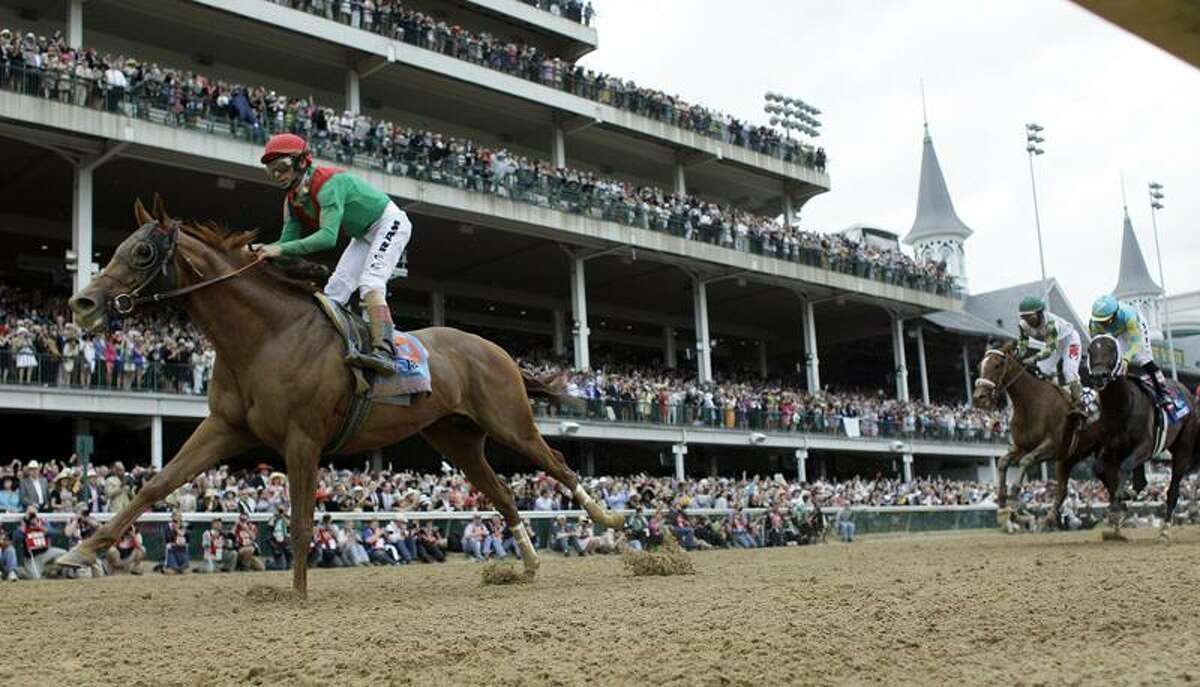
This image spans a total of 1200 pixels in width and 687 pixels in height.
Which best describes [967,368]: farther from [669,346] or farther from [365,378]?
[365,378]

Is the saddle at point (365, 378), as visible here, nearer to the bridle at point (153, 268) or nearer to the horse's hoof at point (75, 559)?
the bridle at point (153, 268)

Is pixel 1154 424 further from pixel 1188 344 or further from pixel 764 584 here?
pixel 1188 344

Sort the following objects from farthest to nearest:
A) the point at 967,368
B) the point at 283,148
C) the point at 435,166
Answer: the point at 967,368 < the point at 435,166 < the point at 283,148

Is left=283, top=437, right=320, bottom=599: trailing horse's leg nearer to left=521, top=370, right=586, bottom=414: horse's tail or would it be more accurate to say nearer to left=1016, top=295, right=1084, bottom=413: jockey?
left=521, top=370, right=586, bottom=414: horse's tail

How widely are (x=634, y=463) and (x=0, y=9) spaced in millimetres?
23642

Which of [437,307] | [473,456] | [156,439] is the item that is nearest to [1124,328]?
A: [473,456]

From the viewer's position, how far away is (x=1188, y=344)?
259 feet

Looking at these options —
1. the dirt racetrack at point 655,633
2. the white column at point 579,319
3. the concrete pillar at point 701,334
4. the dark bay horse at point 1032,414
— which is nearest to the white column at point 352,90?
the white column at point 579,319

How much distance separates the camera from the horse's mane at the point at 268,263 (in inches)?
313

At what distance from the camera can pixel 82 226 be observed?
24688mm

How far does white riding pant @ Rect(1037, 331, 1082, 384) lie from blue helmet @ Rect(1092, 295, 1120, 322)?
0.91 m

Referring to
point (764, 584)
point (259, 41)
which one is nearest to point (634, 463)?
point (259, 41)

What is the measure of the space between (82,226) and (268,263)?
19.0 m

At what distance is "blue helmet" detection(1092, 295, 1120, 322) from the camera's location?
1280 cm
